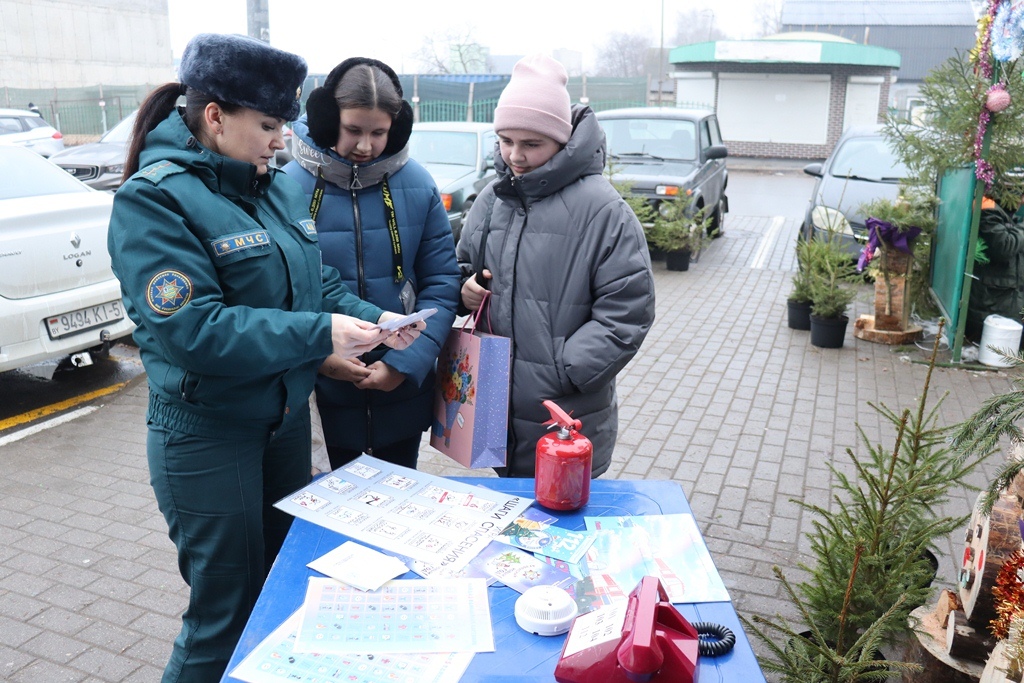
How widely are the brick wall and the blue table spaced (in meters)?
28.3

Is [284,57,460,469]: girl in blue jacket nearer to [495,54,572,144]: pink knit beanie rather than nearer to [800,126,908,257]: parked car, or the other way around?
[495,54,572,144]: pink knit beanie

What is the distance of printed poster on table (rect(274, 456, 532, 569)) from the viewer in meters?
2.05

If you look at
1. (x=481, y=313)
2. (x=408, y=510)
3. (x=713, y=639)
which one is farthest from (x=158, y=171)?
(x=713, y=639)

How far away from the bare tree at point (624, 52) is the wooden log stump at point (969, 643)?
5943cm

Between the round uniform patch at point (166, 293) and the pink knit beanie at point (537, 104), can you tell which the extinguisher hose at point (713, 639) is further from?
the pink knit beanie at point (537, 104)

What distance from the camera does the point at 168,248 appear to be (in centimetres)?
200

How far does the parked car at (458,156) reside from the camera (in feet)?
32.8

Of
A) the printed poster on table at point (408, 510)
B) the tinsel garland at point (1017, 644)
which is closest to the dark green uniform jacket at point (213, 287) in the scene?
the printed poster on table at point (408, 510)

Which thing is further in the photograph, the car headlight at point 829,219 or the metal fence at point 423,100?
the metal fence at point 423,100

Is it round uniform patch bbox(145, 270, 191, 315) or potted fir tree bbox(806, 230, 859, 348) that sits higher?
round uniform patch bbox(145, 270, 191, 315)

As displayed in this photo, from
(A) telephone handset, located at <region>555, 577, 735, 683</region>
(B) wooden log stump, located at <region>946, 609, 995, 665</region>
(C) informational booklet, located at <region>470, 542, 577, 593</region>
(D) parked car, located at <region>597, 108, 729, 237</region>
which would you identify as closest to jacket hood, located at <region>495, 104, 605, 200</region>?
(C) informational booklet, located at <region>470, 542, 577, 593</region>

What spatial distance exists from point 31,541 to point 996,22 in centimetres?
641

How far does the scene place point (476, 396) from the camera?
276 centimetres

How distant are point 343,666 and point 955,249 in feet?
20.6
